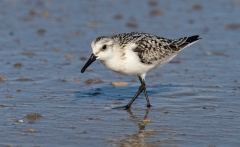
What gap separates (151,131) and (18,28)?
7.58m

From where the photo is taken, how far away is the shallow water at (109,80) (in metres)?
7.45

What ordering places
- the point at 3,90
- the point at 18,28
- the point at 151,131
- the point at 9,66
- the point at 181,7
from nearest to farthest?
the point at 151,131, the point at 3,90, the point at 9,66, the point at 18,28, the point at 181,7

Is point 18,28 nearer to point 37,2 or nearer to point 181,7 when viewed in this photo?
point 37,2

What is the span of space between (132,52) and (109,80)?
196cm

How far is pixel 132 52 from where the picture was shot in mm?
8680

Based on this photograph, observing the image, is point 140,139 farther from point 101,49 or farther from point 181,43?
point 181,43

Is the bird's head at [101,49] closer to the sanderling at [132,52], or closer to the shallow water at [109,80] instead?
the sanderling at [132,52]

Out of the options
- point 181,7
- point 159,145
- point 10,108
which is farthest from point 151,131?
point 181,7

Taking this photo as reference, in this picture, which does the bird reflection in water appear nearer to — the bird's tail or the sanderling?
the sanderling

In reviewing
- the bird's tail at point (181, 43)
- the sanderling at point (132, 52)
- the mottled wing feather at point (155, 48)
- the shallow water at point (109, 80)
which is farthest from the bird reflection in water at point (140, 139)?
the bird's tail at point (181, 43)

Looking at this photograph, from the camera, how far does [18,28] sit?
562 inches

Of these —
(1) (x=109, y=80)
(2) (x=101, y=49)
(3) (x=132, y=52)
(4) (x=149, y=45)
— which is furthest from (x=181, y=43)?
(2) (x=101, y=49)

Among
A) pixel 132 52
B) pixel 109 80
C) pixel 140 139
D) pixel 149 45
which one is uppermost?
pixel 149 45

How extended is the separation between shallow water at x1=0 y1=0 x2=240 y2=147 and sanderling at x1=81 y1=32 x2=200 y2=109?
→ 648 mm
